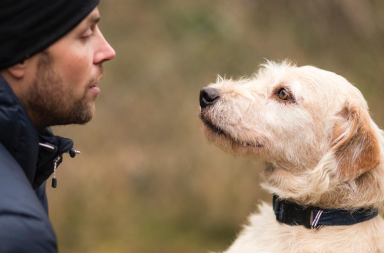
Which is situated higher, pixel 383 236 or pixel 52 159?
pixel 383 236

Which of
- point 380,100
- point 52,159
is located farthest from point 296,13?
point 52,159

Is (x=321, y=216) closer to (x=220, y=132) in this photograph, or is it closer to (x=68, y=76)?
(x=220, y=132)

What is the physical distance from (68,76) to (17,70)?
0.30m

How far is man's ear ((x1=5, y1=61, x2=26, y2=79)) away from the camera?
2260 mm

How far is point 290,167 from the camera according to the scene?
3.10m

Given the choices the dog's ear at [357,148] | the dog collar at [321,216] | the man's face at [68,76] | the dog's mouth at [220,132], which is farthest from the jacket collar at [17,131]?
the dog's ear at [357,148]

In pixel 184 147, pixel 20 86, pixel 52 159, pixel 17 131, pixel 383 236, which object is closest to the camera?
pixel 17 131

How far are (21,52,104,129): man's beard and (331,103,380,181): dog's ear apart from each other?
5.79 ft

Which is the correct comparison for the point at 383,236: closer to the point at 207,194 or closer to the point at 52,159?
the point at 52,159

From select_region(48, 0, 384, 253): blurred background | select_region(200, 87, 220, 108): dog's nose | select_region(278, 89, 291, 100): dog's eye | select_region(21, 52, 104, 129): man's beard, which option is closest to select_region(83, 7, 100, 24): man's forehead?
select_region(21, 52, 104, 129): man's beard

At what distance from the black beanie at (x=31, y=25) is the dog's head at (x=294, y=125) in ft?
4.39

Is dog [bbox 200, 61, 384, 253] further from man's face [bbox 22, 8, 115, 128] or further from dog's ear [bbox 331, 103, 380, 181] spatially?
man's face [bbox 22, 8, 115, 128]

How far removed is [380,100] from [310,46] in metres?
1.62

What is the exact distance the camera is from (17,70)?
7.44 feet
